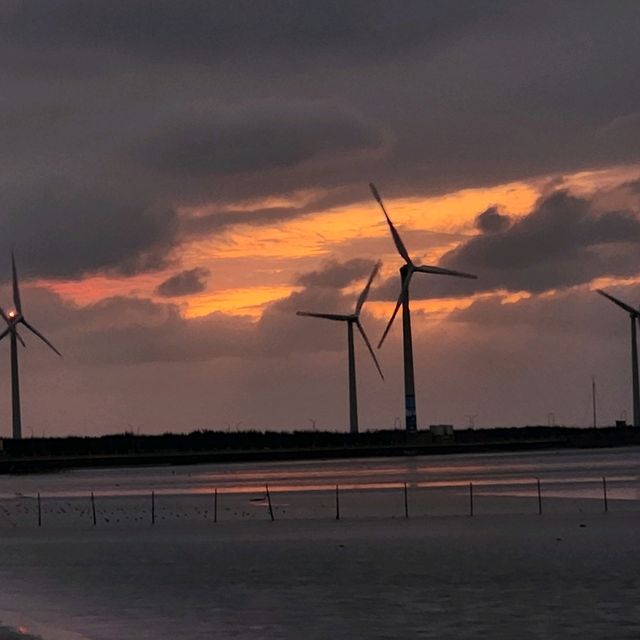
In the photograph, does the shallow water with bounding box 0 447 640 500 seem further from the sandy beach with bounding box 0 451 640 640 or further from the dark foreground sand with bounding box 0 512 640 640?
the dark foreground sand with bounding box 0 512 640 640

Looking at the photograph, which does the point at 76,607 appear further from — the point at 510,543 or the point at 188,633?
the point at 510,543

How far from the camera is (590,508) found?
3329 inches

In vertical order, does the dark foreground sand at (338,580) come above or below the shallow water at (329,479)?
below

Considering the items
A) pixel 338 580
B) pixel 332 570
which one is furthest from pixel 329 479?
pixel 338 580

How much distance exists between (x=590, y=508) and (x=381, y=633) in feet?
153

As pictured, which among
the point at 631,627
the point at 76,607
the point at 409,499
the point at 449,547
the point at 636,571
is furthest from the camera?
the point at 409,499

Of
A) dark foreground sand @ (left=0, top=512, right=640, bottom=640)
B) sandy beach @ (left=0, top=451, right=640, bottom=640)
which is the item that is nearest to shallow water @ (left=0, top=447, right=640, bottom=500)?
sandy beach @ (left=0, top=451, right=640, bottom=640)

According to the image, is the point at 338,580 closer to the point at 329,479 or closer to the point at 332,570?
the point at 332,570

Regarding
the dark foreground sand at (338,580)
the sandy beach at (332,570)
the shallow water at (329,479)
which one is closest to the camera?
the dark foreground sand at (338,580)

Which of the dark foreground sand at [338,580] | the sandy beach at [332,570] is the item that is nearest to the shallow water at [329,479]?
the sandy beach at [332,570]

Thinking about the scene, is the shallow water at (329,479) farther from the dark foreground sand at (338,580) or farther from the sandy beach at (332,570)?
A: the dark foreground sand at (338,580)

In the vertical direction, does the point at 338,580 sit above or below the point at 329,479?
below

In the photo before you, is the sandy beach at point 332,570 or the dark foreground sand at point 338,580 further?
the sandy beach at point 332,570

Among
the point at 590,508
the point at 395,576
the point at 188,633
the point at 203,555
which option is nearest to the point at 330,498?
→ the point at 590,508
